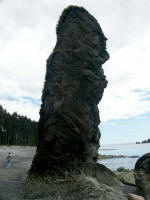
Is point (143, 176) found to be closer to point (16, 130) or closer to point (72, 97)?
point (72, 97)

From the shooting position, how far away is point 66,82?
1972 cm

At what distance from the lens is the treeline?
9769 cm

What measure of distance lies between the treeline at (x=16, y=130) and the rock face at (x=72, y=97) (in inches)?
3022

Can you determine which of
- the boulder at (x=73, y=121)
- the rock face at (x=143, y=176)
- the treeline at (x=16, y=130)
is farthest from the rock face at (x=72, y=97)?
the treeline at (x=16, y=130)

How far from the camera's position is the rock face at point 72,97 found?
1861 centimetres

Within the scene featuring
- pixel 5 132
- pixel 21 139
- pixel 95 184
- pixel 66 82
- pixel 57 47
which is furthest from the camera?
pixel 21 139

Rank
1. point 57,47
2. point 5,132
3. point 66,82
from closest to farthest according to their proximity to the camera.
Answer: point 66,82 → point 57,47 → point 5,132

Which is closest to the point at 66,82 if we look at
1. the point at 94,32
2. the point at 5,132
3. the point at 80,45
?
the point at 80,45

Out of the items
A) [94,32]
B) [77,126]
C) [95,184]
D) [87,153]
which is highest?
[94,32]

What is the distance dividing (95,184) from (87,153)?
2.95 m

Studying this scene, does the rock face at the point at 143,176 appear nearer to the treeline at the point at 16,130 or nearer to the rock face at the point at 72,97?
the rock face at the point at 72,97

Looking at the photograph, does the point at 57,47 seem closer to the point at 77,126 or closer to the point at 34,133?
the point at 77,126

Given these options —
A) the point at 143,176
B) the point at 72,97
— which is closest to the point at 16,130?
the point at 72,97

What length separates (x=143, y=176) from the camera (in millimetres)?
20016
